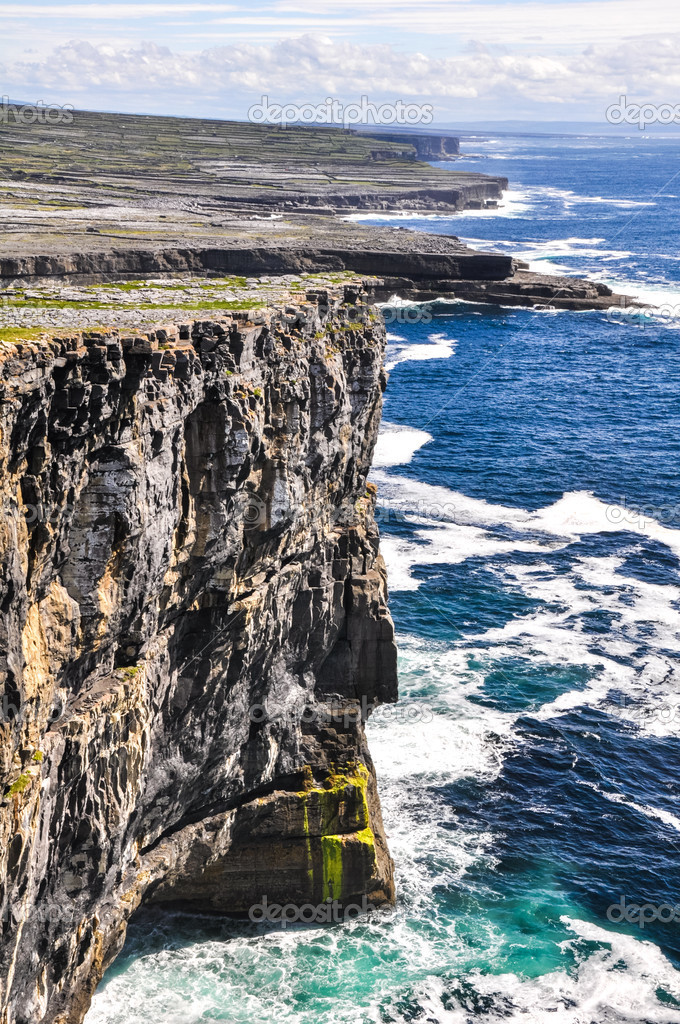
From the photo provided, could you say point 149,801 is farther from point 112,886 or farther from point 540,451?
point 540,451

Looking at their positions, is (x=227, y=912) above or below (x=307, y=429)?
below

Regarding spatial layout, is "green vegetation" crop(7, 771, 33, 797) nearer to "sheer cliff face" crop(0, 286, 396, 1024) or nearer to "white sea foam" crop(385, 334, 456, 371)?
"sheer cliff face" crop(0, 286, 396, 1024)

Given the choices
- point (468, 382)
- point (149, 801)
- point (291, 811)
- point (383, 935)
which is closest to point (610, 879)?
point (383, 935)

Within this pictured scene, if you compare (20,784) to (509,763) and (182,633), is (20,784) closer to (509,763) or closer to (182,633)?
(182,633)

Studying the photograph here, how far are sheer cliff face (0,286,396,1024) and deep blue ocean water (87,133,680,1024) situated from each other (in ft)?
9.26

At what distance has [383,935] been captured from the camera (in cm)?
3747

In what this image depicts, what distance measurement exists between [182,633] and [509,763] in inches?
839

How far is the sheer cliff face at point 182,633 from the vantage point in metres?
23.8

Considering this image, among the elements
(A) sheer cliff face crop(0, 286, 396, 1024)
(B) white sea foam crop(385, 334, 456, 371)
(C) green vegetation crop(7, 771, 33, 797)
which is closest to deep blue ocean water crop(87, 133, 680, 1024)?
(A) sheer cliff face crop(0, 286, 396, 1024)

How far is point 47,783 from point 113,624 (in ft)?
13.6

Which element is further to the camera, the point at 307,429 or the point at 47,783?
the point at 307,429

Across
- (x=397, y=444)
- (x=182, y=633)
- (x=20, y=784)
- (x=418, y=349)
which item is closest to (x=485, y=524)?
A: (x=397, y=444)

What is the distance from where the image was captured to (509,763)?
4703 centimetres

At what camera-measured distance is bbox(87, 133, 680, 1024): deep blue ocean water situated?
35.1 m
